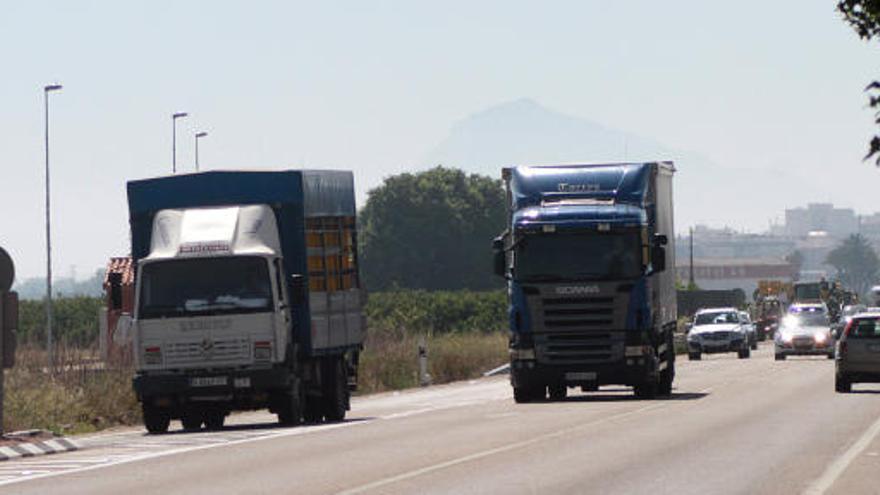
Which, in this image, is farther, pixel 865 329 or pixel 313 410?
pixel 865 329

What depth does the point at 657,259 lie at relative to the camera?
38688 millimetres

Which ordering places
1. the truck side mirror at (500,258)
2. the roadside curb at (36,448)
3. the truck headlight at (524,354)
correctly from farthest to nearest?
the truck headlight at (524,354), the truck side mirror at (500,258), the roadside curb at (36,448)

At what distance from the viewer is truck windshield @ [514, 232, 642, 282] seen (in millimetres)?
38656

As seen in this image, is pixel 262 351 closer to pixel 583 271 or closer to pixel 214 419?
pixel 214 419

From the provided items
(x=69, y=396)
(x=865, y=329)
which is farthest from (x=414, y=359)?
(x=69, y=396)

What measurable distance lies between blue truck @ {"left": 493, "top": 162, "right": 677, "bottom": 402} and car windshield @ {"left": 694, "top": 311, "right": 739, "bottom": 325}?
1514 inches

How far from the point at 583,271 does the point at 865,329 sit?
7.16 m

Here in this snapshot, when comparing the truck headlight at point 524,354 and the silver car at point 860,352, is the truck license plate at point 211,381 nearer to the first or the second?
the truck headlight at point 524,354

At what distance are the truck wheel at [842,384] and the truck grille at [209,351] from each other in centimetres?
1456

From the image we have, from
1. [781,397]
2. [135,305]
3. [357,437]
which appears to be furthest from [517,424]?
[781,397]

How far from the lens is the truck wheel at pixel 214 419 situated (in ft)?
116

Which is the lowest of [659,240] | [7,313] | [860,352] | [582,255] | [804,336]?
[860,352]

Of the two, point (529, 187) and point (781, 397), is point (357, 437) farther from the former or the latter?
point (781, 397)

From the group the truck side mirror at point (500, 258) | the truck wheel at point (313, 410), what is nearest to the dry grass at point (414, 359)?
the truck side mirror at point (500, 258)
